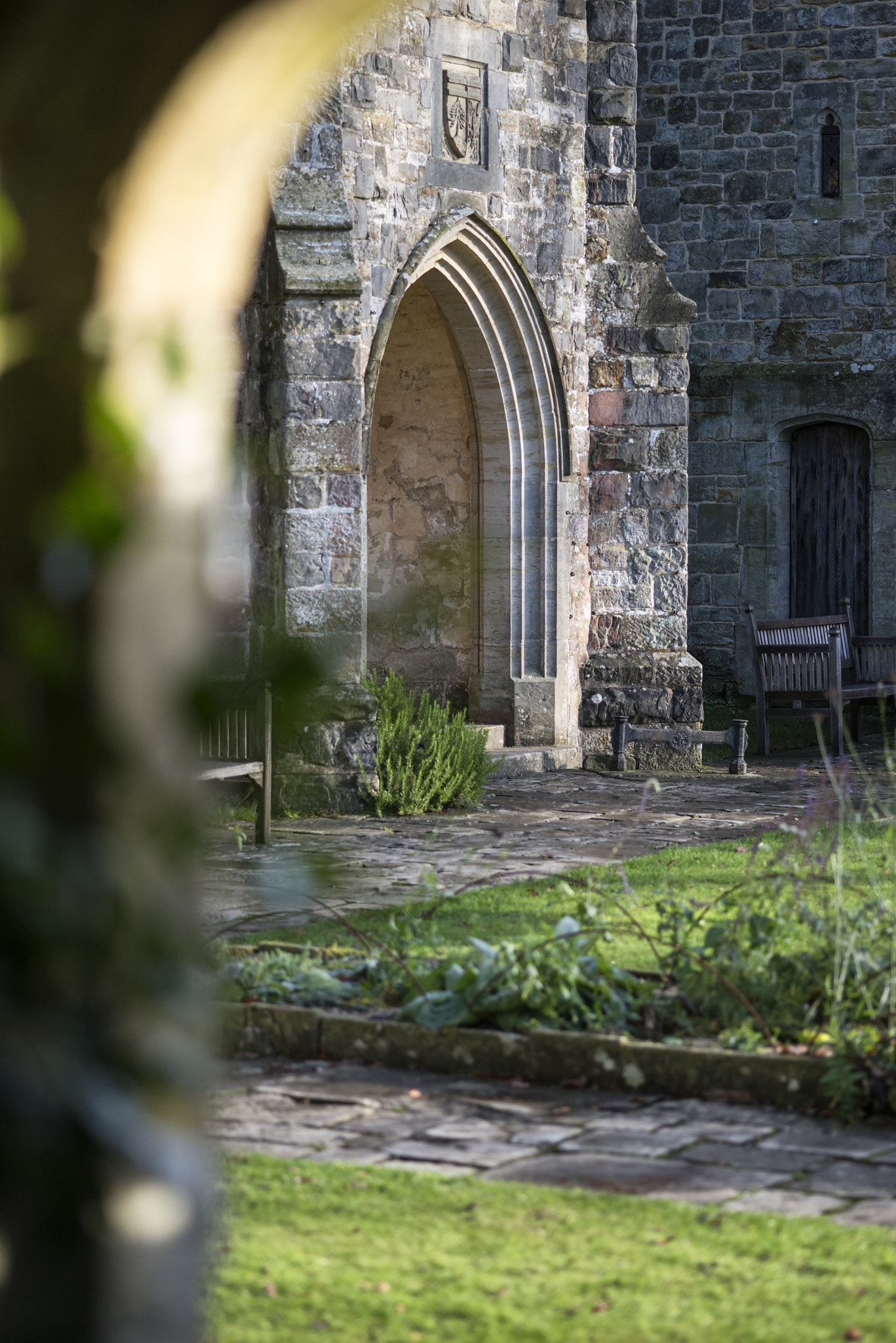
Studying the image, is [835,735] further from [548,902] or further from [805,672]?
[548,902]

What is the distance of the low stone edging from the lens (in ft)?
14.6

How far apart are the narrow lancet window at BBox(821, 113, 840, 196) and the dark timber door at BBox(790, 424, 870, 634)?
2203 mm

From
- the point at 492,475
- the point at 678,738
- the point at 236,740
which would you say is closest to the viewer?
A: the point at 236,740

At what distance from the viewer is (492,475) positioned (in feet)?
41.4

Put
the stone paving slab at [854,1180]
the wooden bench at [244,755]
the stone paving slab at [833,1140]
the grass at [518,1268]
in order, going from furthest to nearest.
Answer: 1. the wooden bench at [244,755]
2. the stone paving slab at [833,1140]
3. the stone paving slab at [854,1180]
4. the grass at [518,1268]

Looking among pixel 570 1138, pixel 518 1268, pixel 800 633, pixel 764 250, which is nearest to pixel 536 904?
pixel 570 1138

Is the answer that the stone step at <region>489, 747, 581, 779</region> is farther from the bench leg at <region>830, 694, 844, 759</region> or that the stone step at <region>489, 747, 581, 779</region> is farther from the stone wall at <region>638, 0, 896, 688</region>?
the stone wall at <region>638, 0, 896, 688</region>

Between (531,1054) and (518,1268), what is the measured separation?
1454 mm

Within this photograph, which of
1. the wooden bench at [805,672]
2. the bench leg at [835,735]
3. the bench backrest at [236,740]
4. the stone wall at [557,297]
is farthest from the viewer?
the wooden bench at [805,672]

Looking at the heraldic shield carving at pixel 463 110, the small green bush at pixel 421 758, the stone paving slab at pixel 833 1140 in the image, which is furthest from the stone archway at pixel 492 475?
the stone paving slab at pixel 833 1140

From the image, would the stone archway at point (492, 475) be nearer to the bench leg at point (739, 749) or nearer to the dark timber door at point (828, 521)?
the bench leg at point (739, 749)

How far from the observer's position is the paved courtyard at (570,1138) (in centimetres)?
379

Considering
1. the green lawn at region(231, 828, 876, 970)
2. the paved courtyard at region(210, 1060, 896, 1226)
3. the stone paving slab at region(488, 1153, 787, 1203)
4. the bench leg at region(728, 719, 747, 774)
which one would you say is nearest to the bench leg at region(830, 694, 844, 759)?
the bench leg at region(728, 719, 747, 774)

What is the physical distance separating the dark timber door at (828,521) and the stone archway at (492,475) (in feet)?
17.2
